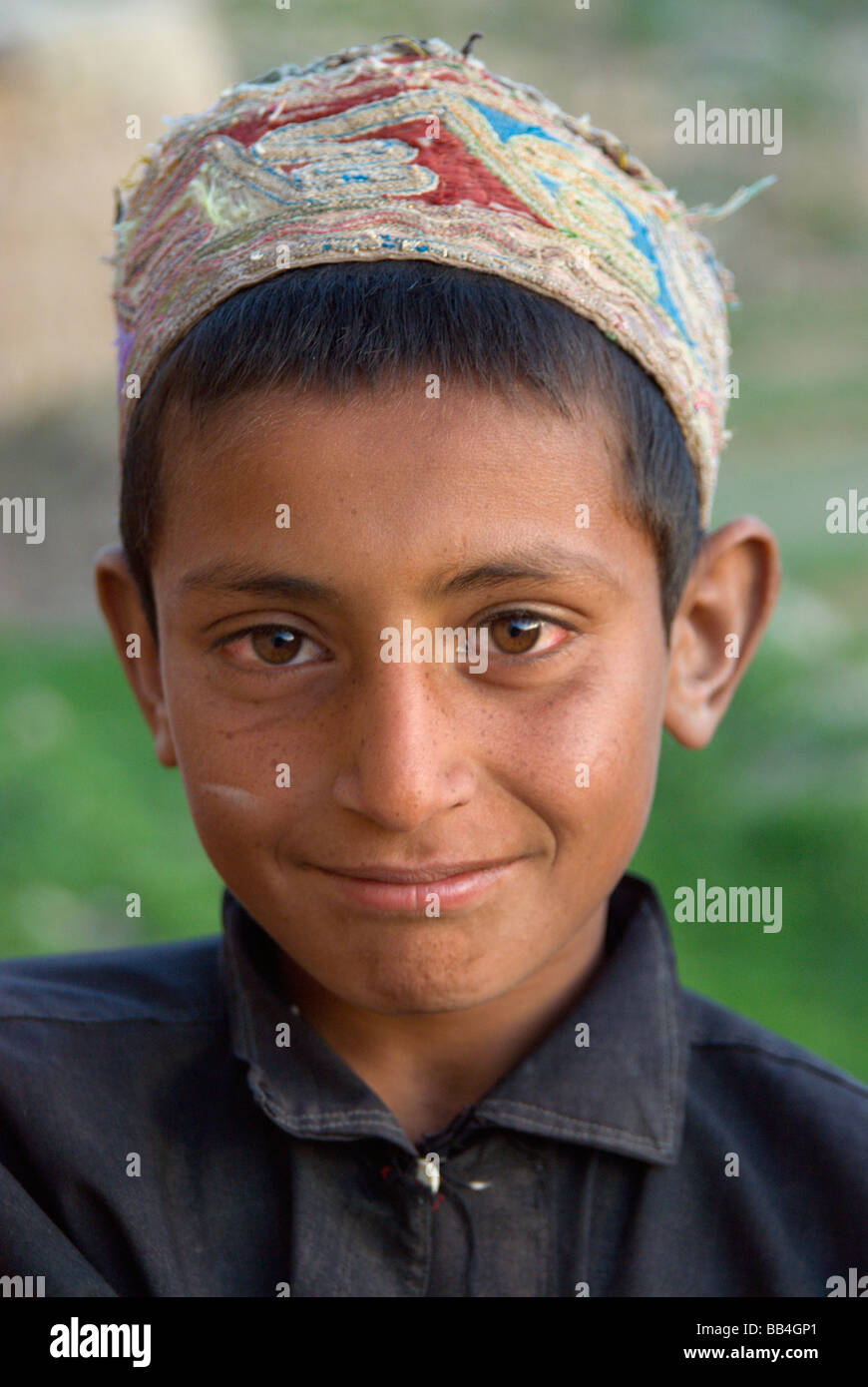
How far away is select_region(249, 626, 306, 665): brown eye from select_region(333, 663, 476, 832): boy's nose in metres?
0.12

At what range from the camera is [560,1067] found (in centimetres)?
191

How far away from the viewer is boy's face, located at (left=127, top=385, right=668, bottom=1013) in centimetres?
166

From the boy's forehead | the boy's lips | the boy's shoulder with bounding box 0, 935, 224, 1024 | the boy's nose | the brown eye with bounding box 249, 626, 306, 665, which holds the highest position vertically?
the boy's forehead

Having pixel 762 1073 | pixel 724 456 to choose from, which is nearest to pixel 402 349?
pixel 762 1073

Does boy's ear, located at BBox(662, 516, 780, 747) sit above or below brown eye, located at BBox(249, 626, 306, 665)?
above

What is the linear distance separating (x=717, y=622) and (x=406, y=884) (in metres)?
0.67

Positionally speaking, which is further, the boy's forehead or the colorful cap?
the colorful cap

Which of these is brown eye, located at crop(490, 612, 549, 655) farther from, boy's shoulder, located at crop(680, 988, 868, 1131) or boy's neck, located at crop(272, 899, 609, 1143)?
boy's shoulder, located at crop(680, 988, 868, 1131)

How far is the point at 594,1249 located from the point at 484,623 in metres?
0.77

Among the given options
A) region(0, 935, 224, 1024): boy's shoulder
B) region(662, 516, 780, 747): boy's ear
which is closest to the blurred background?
region(662, 516, 780, 747): boy's ear

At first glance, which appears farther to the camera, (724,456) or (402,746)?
(724,456)

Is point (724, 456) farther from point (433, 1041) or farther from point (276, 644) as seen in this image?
point (276, 644)

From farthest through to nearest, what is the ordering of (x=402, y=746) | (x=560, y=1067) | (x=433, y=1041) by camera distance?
(x=433, y=1041), (x=560, y=1067), (x=402, y=746)
